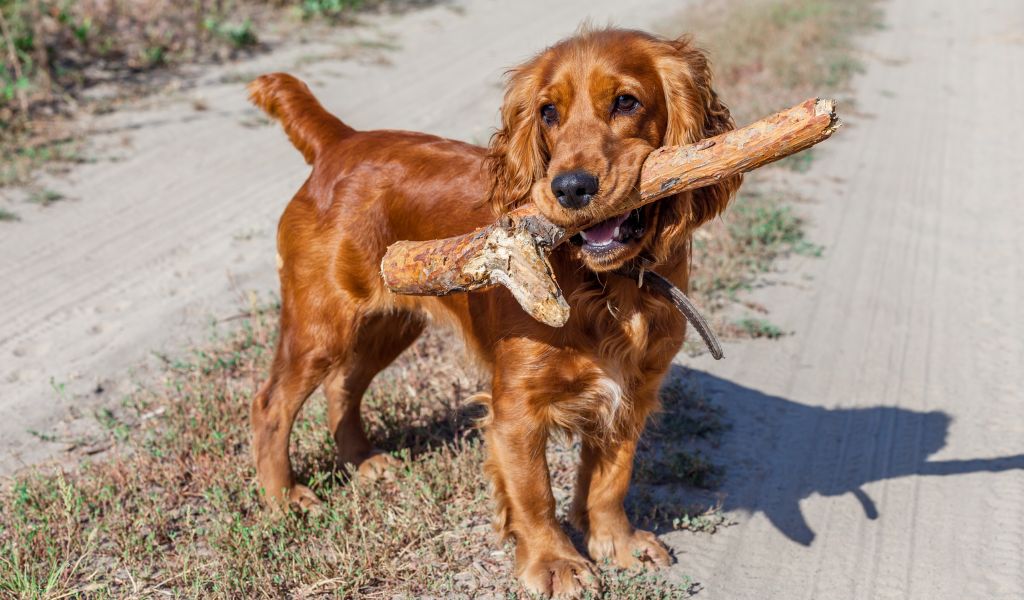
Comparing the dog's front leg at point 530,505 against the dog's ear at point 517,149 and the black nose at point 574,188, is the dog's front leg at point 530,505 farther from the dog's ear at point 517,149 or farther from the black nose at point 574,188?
the black nose at point 574,188

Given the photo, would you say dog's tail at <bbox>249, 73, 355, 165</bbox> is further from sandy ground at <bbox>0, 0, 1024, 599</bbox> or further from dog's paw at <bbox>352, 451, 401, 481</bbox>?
sandy ground at <bbox>0, 0, 1024, 599</bbox>

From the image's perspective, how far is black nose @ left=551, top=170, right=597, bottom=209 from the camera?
278cm

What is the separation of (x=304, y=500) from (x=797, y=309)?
3213 millimetres

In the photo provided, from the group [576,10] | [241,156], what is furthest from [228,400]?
[576,10]

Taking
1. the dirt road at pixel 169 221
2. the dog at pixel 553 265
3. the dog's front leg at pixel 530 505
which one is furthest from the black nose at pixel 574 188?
the dirt road at pixel 169 221

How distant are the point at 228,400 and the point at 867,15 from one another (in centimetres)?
1260

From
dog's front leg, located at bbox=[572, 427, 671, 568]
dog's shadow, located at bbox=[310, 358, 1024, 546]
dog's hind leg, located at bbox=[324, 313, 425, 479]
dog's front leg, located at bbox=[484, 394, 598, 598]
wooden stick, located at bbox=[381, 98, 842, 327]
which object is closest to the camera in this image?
wooden stick, located at bbox=[381, 98, 842, 327]

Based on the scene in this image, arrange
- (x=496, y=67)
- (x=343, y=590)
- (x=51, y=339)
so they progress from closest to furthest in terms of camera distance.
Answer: (x=343, y=590) → (x=51, y=339) → (x=496, y=67)

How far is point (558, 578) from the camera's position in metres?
3.44

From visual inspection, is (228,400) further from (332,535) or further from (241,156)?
(241,156)

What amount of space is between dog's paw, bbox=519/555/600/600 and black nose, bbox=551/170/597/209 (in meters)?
1.35

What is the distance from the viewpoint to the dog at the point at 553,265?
3096mm

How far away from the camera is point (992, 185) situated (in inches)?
331

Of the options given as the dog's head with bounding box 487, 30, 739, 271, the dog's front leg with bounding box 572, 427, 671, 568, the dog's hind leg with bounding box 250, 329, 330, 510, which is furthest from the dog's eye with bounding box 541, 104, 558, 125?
the dog's hind leg with bounding box 250, 329, 330, 510
